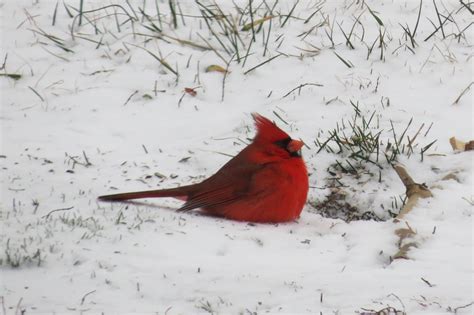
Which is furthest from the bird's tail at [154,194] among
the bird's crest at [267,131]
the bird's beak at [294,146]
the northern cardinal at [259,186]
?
the bird's beak at [294,146]

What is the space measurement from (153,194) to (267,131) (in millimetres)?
768

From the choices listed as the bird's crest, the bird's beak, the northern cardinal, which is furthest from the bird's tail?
the bird's beak

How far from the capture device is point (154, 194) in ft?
19.0

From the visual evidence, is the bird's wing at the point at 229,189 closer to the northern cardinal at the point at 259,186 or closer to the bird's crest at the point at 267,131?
the northern cardinal at the point at 259,186

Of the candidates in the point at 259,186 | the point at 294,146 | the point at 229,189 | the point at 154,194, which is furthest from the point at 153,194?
the point at 294,146

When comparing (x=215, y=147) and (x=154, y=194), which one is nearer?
(x=154, y=194)

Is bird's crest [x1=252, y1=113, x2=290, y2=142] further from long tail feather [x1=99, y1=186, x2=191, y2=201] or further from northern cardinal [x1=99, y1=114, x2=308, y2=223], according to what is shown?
long tail feather [x1=99, y1=186, x2=191, y2=201]

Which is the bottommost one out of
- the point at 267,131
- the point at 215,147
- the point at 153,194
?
the point at 153,194

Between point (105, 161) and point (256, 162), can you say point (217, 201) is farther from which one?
point (105, 161)

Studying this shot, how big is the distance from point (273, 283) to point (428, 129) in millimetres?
2402

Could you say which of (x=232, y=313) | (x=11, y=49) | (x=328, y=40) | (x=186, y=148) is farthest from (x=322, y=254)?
(x=11, y=49)

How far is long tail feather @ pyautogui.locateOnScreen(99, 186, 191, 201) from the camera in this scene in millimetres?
5770

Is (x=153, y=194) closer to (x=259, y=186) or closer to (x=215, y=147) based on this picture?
(x=259, y=186)

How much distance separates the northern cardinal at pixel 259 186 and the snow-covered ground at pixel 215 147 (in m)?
0.10
